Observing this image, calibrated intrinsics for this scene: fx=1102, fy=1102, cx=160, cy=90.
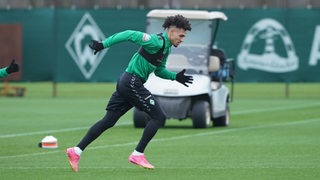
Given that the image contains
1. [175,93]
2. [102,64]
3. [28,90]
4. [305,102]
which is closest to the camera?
[175,93]

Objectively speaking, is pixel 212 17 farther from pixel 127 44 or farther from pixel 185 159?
pixel 127 44

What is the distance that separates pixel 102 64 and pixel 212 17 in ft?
39.0

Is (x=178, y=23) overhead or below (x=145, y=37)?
overhead

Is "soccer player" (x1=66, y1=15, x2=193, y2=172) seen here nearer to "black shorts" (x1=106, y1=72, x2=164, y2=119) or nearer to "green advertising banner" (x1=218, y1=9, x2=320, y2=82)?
"black shorts" (x1=106, y1=72, x2=164, y2=119)

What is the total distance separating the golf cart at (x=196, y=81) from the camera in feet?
73.3

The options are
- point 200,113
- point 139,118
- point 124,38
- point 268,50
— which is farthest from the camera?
point 268,50

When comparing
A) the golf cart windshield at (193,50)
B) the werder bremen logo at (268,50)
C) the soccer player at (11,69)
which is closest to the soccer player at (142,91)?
the soccer player at (11,69)

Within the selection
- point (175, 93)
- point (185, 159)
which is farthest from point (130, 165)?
point (175, 93)

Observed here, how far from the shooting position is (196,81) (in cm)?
2289

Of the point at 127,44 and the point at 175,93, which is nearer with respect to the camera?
the point at 175,93

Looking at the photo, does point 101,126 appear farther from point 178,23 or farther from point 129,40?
point 178,23

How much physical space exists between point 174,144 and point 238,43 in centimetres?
1637

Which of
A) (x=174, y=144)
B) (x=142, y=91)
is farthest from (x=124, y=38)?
(x=174, y=144)

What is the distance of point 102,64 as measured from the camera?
35.1 m
